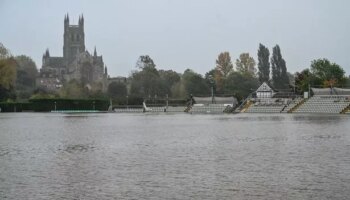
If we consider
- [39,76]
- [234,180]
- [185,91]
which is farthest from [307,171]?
[39,76]

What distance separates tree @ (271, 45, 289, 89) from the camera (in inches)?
4382

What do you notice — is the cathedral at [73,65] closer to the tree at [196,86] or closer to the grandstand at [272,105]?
the tree at [196,86]

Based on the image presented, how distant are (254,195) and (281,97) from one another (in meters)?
81.7

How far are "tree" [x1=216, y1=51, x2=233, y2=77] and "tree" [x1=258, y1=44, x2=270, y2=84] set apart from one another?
1248cm

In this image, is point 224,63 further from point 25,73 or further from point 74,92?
point 25,73

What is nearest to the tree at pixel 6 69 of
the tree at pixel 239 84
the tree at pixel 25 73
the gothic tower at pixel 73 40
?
the tree at pixel 239 84

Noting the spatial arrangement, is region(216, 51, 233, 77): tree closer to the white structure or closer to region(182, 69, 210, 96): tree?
region(182, 69, 210, 96): tree

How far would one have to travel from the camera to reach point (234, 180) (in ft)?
37.8

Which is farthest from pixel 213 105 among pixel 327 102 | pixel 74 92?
pixel 74 92

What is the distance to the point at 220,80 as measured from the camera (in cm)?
12262

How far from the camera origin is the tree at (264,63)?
4459 inches

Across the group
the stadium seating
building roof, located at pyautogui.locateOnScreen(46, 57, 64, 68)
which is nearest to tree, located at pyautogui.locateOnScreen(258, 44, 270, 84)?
the stadium seating

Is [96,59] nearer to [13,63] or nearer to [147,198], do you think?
[13,63]

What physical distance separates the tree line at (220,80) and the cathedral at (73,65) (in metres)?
21.1
